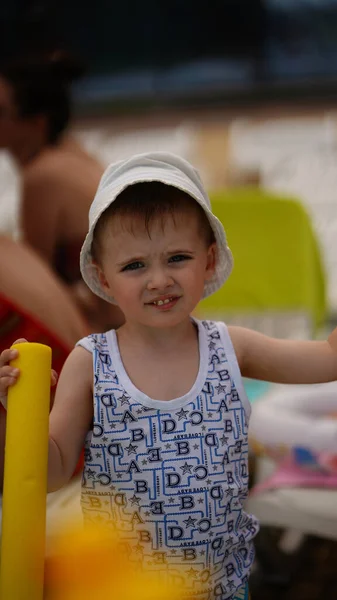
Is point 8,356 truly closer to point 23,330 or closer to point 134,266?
point 134,266

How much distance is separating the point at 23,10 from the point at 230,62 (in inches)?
37.7

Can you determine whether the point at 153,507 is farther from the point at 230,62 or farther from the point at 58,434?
the point at 230,62

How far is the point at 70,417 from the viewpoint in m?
0.77

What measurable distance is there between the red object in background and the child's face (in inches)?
9.5

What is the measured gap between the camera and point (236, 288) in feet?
7.66

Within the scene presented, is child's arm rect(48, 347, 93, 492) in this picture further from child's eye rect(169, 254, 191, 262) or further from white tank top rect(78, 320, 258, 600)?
child's eye rect(169, 254, 191, 262)

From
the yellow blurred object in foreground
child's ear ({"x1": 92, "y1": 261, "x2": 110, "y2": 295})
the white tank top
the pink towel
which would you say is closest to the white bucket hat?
child's ear ({"x1": 92, "y1": 261, "x2": 110, "y2": 295})

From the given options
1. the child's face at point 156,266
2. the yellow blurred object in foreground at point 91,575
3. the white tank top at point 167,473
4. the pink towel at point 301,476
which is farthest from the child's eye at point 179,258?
the pink towel at point 301,476

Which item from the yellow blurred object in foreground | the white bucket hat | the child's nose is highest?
the white bucket hat

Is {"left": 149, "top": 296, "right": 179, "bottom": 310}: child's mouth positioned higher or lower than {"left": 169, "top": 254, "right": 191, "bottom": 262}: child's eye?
lower

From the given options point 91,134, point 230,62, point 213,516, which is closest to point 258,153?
point 230,62

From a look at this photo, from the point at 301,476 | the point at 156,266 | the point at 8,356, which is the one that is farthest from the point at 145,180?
the point at 301,476

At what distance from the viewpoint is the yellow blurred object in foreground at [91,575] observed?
0.62 metres

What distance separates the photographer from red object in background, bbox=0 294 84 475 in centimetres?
97
